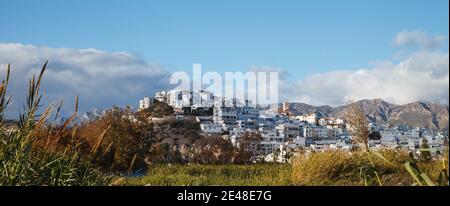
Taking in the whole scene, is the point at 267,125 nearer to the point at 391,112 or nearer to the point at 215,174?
the point at 391,112

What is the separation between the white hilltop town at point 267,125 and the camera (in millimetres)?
11656

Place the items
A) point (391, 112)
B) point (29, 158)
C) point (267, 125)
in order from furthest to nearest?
point (267, 125)
point (391, 112)
point (29, 158)

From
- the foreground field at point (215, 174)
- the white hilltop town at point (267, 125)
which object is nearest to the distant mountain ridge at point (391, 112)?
the white hilltop town at point (267, 125)

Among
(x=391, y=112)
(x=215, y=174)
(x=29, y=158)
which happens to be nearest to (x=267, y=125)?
(x=391, y=112)

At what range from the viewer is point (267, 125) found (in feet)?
43.1

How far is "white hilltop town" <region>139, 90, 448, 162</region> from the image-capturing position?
11.7 m

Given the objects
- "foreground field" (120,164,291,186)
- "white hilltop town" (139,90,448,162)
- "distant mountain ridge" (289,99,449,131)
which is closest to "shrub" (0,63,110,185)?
"foreground field" (120,164,291,186)

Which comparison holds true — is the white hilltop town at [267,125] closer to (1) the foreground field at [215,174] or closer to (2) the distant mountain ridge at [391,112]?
(2) the distant mountain ridge at [391,112]

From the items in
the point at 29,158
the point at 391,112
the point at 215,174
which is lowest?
the point at 215,174

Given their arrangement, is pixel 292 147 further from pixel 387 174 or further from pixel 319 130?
pixel 387 174

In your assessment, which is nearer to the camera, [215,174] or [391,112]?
[215,174]
